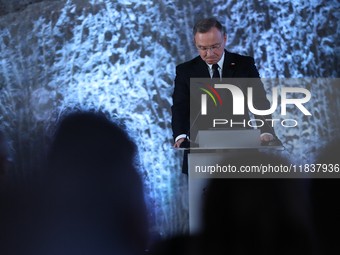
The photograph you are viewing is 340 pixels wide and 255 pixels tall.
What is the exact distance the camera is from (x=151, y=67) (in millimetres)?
2244

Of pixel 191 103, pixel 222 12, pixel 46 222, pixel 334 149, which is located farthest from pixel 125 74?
pixel 334 149

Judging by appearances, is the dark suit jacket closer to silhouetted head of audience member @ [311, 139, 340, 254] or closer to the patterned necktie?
the patterned necktie

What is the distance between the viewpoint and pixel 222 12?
225 centimetres

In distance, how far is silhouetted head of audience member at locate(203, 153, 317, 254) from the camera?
1.17 metres

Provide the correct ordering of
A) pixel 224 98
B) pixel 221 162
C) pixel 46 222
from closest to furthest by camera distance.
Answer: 1. pixel 221 162
2. pixel 224 98
3. pixel 46 222

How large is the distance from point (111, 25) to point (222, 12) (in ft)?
2.72

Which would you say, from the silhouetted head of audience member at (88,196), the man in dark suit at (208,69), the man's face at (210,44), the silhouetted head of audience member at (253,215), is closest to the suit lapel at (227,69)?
the man in dark suit at (208,69)

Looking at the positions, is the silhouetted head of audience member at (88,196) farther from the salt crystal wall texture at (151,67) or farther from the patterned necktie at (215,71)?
the patterned necktie at (215,71)

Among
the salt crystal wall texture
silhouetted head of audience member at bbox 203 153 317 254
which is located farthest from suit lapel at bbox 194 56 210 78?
silhouetted head of audience member at bbox 203 153 317 254

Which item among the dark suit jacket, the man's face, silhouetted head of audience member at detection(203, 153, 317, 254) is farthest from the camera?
the dark suit jacket

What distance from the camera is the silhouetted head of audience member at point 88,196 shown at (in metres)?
2.15

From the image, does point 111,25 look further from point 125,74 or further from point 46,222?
point 46,222

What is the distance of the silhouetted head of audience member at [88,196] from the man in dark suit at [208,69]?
0.63 metres

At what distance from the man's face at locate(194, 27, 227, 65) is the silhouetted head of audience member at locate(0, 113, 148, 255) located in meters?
0.91
